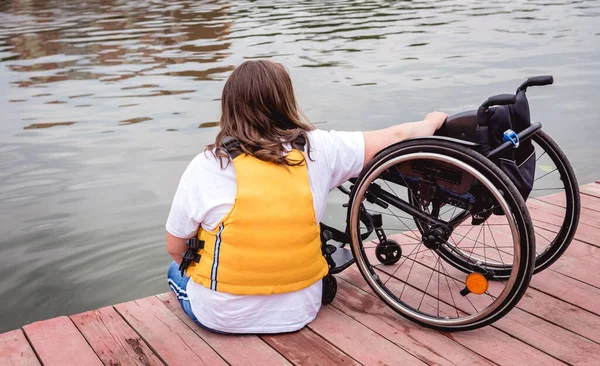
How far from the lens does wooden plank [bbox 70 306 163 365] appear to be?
107 inches

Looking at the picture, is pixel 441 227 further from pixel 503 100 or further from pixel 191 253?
pixel 191 253

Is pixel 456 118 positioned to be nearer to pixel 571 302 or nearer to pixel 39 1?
pixel 571 302

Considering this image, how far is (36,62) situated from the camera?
1289 centimetres

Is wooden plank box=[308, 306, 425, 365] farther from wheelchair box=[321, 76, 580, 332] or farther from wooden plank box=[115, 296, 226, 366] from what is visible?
wooden plank box=[115, 296, 226, 366]

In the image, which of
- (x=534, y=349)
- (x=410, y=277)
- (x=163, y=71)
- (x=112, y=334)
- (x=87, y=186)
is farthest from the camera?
(x=163, y=71)

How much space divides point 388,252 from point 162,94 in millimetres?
7032

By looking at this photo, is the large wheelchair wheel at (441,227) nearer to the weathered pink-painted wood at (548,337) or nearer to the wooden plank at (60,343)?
the weathered pink-painted wood at (548,337)

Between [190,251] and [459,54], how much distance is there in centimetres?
1029

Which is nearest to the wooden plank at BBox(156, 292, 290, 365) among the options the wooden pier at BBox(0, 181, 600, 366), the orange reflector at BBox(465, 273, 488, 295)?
the wooden pier at BBox(0, 181, 600, 366)

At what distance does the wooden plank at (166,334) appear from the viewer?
2.70 meters

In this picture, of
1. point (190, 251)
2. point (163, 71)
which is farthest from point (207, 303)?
point (163, 71)

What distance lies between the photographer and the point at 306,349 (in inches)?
106

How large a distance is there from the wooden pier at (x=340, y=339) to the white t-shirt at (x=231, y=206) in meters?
0.08

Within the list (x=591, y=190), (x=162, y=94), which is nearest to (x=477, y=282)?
(x=591, y=190)
